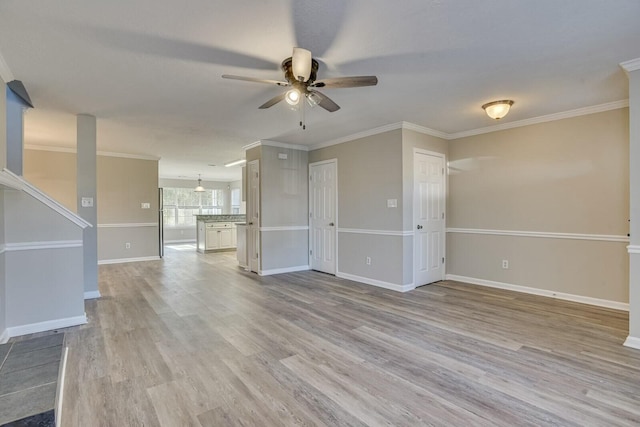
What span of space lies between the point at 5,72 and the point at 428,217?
5.08 metres

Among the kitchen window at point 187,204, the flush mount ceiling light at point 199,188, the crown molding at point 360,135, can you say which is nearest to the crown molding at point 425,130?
the crown molding at point 360,135

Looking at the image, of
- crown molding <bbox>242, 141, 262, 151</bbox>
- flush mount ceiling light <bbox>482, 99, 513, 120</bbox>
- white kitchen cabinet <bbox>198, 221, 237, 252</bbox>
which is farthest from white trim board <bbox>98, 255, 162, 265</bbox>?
flush mount ceiling light <bbox>482, 99, 513, 120</bbox>

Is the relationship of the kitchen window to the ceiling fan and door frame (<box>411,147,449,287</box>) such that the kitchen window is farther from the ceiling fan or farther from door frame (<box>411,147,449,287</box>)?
the ceiling fan

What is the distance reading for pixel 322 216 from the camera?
583cm

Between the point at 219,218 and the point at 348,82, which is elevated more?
the point at 348,82

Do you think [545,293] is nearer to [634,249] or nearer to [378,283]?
[634,249]

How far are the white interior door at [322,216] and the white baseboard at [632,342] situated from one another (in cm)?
374

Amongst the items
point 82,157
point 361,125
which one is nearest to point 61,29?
point 82,157

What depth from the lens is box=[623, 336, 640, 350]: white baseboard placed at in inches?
102

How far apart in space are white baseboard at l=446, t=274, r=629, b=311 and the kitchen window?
A: 973 cm

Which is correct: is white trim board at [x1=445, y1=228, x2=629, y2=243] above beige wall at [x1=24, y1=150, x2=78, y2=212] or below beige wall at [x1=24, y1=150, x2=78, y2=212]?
below

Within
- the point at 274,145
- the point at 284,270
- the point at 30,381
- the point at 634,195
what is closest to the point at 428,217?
the point at 634,195

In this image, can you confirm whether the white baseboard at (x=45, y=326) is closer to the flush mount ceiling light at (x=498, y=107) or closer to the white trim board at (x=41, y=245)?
the white trim board at (x=41, y=245)

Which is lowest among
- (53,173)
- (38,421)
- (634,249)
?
(38,421)
